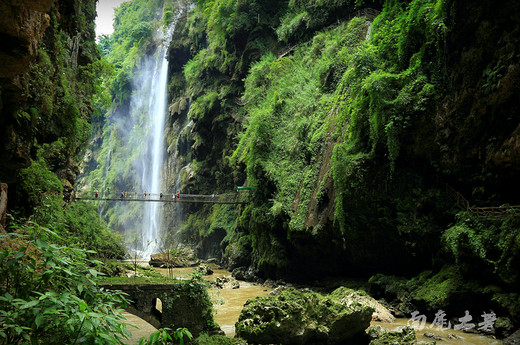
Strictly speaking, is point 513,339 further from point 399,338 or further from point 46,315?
point 46,315

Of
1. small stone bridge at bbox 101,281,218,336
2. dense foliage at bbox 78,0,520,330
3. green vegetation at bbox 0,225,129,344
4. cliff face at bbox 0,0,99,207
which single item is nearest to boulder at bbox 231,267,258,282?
dense foliage at bbox 78,0,520,330

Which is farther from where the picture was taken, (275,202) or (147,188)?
(147,188)

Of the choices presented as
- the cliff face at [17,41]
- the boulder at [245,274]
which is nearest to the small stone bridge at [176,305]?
the cliff face at [17,41]

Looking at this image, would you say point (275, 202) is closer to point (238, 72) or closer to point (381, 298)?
point (381, 298)

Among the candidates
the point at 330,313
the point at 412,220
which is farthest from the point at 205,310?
the point at 412,220

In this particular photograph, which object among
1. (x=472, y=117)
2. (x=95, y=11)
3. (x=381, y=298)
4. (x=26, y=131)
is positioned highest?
(x=95, y=11)

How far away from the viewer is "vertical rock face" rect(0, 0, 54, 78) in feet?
13.7

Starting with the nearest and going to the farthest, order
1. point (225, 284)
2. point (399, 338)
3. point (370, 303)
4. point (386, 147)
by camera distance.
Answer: point (399, 338)
point (370, 303)
point (386, 147)
point (225, 284)

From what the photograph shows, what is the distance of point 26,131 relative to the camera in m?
8.41

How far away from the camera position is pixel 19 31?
458 cm

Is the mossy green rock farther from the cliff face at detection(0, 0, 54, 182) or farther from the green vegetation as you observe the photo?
the green vegetation

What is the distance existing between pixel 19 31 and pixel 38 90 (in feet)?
16.2

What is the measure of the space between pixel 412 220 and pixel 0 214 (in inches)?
468

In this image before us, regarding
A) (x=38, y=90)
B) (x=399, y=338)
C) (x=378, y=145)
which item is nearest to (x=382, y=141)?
(x=378, y=145)
